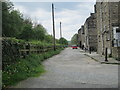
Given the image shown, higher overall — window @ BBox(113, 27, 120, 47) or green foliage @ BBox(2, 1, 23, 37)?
green foliage @ BBox(2, 1, 23, 37)

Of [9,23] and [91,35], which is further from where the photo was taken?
[91,35]

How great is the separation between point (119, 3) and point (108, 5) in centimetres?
107

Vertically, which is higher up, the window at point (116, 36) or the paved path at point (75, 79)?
the window at point (116, 36)

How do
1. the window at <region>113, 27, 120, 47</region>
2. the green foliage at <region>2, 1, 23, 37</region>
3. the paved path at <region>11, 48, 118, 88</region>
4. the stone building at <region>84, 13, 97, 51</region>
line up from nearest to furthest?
the paved path at <region>11, 48, 118, 88</region> → the window at <region>113, 27, 120, 47</region> → the green foliage at <region>2, 1, 23, 37</region> → the stone building at <region>84, 13, 97, 51</region>

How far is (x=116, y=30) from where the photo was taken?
648 inches

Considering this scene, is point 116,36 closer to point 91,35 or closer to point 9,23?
point 91,35

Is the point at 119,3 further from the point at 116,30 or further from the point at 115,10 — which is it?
the point at 116,30

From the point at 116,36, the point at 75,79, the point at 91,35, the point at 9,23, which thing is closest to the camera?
the point at 75,79

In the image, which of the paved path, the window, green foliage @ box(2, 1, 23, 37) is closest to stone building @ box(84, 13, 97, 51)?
green foliage @ box(2, 1, 23, 37)

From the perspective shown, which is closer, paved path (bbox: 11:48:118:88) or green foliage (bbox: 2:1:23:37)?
paved path (bbox: 11:48:118:88)

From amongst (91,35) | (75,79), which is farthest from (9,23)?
(75,79)

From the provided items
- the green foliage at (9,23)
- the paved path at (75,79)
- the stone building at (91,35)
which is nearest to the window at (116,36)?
the paved path at (75,79)

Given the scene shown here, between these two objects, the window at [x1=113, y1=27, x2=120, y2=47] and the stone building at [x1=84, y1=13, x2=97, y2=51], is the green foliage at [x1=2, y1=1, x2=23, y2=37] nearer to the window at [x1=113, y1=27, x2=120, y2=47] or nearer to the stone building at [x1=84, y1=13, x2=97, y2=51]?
the stone building at [x1=84, y1=13, x2=97, y2=51]

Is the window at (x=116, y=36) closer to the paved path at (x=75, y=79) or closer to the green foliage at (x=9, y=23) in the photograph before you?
the paved path at (x=75, y=79)
